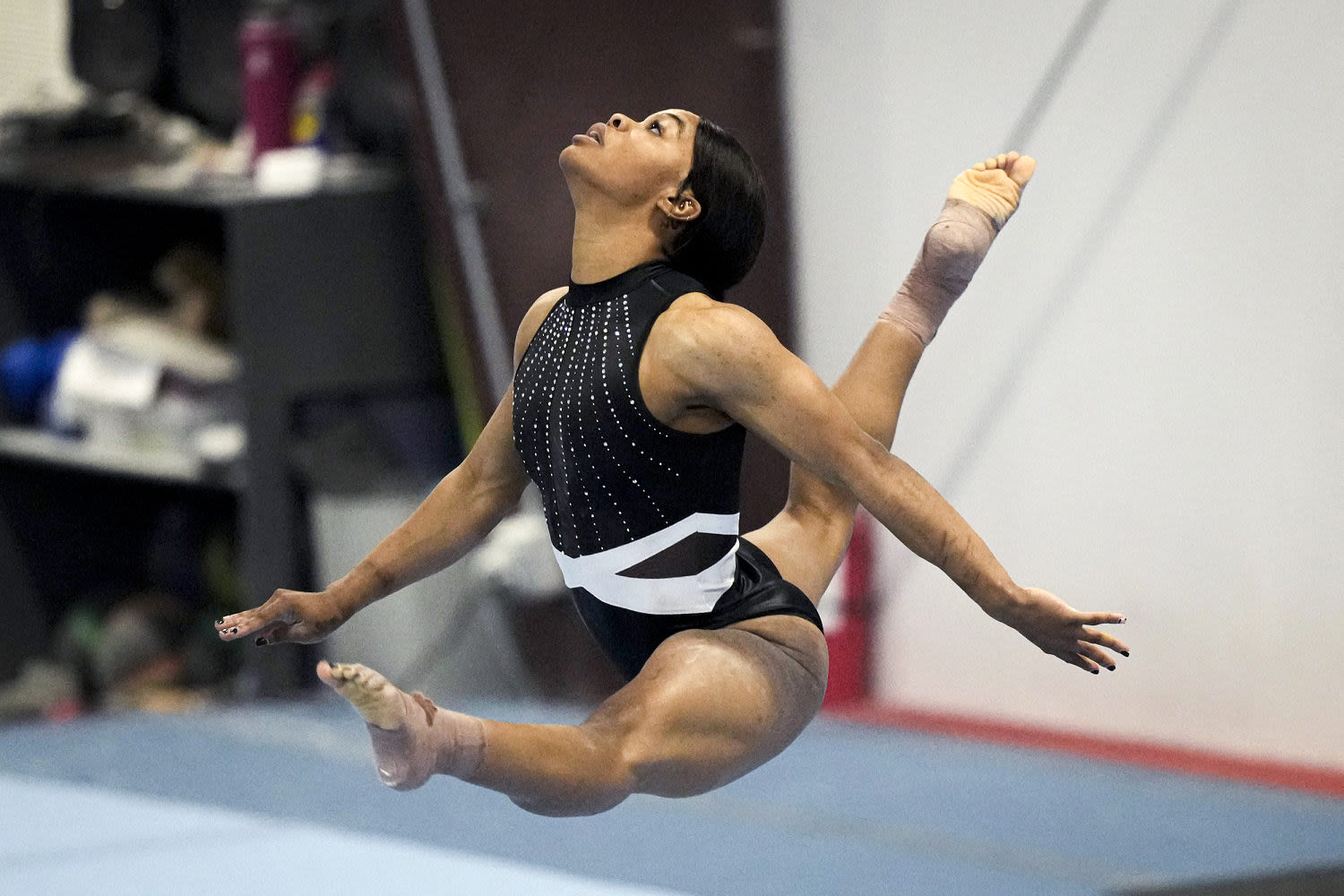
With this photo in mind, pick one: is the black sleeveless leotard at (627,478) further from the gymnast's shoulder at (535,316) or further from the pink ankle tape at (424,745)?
the pink ankle tape at (424,745)

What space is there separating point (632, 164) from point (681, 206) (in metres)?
0.08

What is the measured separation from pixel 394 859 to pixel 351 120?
2.21 m

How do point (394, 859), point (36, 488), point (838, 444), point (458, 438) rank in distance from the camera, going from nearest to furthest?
point (838, 444), point (394, 859), point (458, 438), point (36, 488)

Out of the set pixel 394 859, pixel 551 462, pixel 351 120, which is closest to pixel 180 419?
pixel 351 120

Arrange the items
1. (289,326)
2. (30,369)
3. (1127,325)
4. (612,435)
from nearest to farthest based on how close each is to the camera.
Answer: (612,435) → (1127,325) → (289,326) → (30,369)

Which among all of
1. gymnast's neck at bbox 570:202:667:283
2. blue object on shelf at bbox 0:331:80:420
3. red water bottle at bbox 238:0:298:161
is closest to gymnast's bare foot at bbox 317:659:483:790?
gymnast's neck at bbox 570:202:667:283

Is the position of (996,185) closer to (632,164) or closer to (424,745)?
(632,164)

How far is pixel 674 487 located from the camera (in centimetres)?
181

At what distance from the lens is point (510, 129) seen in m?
3.74

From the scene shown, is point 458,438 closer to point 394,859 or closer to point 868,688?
point 868,688

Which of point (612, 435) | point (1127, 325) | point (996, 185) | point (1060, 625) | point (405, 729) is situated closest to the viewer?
point (405, 729)

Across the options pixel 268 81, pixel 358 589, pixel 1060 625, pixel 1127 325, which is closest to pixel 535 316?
pixel 358 589

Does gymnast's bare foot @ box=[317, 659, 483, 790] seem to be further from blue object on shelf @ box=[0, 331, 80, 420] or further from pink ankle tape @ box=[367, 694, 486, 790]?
blue object on shelf @ box=[0, 331, 80, 420]

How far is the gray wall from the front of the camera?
2.99 m
